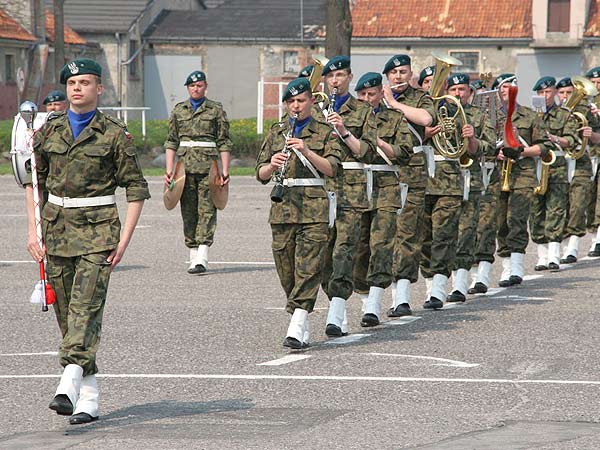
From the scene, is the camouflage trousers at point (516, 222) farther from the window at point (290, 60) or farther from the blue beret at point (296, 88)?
the window at point (290, 60)

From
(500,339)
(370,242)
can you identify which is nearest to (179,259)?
(370,242)

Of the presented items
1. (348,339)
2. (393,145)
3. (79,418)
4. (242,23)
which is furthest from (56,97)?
(242,23)

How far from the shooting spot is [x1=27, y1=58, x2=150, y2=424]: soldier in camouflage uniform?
339 inches

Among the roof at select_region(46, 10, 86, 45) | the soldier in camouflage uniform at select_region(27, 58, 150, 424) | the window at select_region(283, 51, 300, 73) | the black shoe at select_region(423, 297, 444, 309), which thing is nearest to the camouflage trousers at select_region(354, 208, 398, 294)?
the black shoe at select_region(423, 297, 444, 309)

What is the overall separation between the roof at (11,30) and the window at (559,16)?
22238 mm

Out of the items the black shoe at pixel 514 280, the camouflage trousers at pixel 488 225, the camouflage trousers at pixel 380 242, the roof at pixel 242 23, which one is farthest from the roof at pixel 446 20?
the camouflage trousers at pixel 380 242

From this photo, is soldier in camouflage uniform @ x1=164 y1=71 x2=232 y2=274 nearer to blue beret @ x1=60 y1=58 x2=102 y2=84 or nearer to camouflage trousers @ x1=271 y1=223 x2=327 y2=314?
camouflage trousers @ x1=271 y1=223 x2=327 y2=314

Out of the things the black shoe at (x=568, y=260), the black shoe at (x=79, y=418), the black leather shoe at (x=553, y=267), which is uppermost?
the black shoe at (x=79, y=418)

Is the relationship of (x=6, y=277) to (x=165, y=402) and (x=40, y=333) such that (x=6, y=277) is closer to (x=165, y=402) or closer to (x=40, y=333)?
(x=40, y=333)

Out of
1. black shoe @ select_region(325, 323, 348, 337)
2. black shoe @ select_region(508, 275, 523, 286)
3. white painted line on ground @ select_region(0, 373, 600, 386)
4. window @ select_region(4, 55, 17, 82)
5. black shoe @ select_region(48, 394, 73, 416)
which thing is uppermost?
black shoe @ select_region(48, 394, 73, 416)

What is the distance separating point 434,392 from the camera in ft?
30.9

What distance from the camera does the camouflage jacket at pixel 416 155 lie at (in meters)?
13.1

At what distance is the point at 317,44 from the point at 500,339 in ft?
196

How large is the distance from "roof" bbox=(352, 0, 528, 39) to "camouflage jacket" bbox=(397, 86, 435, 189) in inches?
2161
